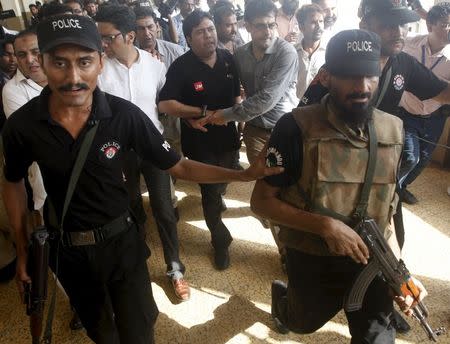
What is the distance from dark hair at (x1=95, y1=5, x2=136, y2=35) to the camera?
2.43 metres

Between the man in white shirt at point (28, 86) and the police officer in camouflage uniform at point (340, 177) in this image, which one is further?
the man in white shirt at point (28, 86)

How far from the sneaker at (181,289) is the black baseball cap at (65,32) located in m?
1.75

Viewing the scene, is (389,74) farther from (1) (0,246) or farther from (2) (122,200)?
(1) (0,246)

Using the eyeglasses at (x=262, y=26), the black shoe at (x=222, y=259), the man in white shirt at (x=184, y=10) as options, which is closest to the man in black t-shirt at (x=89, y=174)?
the black shoe at (x=222, y=259)

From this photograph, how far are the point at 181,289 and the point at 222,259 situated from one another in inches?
16.4

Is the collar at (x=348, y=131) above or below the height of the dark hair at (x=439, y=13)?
below

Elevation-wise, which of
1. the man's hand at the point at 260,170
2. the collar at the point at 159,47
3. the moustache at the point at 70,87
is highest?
the moustache at the point at 70,87

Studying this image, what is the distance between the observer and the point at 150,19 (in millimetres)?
3215

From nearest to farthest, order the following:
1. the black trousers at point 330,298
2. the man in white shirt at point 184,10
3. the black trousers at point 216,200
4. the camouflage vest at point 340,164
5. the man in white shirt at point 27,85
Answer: the camouflage vest at point 340,164 → the black trousers at point 330,298 → the man in white shirt at point 27,85 → the black trousers at point 216,200 → the man in white shirt at point 184,10

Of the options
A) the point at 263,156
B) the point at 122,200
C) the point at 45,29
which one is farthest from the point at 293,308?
the point at 45,29

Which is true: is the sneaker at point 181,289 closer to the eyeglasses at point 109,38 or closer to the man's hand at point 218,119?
the man's hand at point 218,119

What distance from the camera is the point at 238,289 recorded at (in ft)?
8.83

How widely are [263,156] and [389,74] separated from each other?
95 centimetres

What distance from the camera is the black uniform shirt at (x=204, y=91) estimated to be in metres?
2.61
